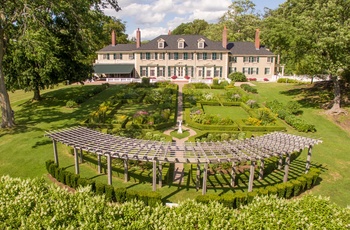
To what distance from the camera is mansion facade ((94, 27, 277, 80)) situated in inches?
2189

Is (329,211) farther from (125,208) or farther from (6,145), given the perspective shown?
(6,145)

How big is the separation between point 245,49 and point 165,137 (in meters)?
43.4

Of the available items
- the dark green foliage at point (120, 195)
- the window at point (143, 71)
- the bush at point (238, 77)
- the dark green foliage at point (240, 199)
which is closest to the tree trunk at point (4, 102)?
the dark green foliage at point (120, 195)

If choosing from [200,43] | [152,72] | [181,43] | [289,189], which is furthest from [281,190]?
[152,72]

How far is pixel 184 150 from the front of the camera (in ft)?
47.6

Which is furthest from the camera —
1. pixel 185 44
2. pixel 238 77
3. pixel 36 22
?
pixel 185 44

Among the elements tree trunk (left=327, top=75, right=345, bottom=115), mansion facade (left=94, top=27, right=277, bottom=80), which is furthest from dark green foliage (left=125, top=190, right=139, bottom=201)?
mansion facade (left=94, top=27, right=277, bottom=80)

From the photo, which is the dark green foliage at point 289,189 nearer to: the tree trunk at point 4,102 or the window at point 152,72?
the tree trunk at point 4,102

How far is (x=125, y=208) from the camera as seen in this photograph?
940 centimetres

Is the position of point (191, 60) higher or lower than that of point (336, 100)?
higher

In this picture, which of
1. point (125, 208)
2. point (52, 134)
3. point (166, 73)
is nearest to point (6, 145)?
point (52, 134)

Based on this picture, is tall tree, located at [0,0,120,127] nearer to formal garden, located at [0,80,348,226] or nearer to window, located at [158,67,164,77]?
formal garden, located at [0,80,348,226]

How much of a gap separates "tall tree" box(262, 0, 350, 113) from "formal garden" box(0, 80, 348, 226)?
5553 mm

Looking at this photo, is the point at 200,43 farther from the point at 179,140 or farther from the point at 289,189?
the point at 289,189
